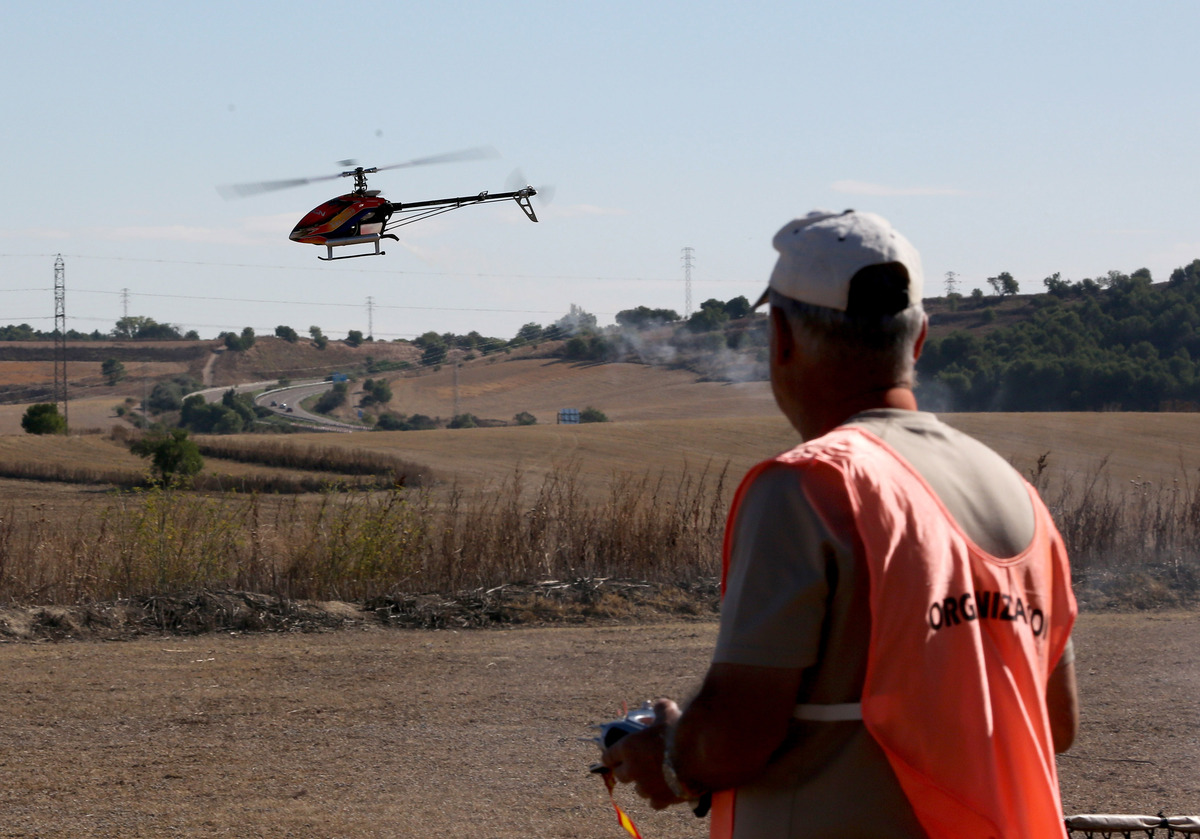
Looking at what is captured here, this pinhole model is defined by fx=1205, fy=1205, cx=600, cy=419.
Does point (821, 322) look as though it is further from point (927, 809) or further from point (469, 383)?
point (469, 383)

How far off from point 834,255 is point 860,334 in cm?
14

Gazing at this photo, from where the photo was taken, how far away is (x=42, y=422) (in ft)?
176

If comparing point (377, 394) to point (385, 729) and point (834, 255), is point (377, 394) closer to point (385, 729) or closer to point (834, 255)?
point (385, 729)

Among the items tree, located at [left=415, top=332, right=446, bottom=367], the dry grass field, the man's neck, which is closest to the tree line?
the dry grass field

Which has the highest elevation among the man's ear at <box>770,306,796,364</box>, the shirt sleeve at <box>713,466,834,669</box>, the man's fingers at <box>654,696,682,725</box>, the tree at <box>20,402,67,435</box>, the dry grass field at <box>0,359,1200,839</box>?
the man's ear at <box>770,306,796,364</box>

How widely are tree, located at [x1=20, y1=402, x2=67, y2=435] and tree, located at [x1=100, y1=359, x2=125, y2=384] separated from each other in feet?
206

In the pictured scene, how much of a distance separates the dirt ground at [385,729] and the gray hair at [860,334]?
4177 mm

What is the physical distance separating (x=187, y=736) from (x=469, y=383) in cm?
9632

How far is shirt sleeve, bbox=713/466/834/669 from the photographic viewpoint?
1775 mm

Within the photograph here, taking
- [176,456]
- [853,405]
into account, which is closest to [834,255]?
[853,405]

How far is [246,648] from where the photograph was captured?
10070 mm

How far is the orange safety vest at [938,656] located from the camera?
5.78 ft

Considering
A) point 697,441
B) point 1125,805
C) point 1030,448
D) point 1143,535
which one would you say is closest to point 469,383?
point 697,441

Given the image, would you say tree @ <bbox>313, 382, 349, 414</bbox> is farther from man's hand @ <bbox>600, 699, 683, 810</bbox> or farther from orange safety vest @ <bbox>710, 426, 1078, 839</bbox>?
orange safety vest @ <bbox>710, 426, 1078, 839</bbox>
